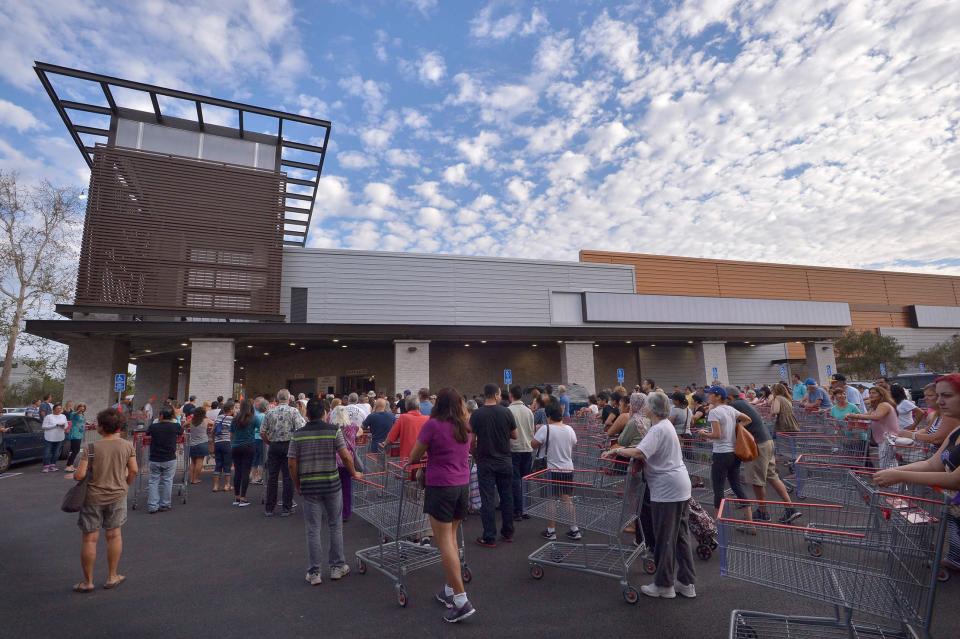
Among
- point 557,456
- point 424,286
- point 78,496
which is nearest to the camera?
point 78,496

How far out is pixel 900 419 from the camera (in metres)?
8.27

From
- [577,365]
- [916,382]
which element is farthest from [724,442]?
Result: [916,382]

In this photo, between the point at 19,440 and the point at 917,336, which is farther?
the point at 917,336

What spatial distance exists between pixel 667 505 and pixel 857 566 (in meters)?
1.49

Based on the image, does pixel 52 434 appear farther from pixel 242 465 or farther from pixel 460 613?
pixel 460 613

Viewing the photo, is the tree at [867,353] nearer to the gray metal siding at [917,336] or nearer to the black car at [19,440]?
the gray metal siding at [917,336]

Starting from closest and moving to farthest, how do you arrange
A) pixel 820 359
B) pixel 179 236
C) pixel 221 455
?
1. pixel 221 455
2. pixel 179 236
3. pixel 820 359

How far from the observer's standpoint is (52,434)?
42.5 feet

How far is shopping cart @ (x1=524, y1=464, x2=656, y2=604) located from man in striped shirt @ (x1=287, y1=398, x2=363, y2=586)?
212 cm

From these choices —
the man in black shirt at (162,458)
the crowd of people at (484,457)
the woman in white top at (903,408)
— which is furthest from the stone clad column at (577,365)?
the man in black shirt at (162,458)

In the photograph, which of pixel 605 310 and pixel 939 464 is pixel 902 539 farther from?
pixel 605 310

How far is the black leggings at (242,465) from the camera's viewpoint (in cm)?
874

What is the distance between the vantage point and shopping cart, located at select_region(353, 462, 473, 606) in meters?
4.95

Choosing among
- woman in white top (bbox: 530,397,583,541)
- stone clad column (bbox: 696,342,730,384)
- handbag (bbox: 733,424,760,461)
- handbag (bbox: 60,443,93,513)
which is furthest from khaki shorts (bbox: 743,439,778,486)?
stone clad column (bbox: 696,342,730,384)
